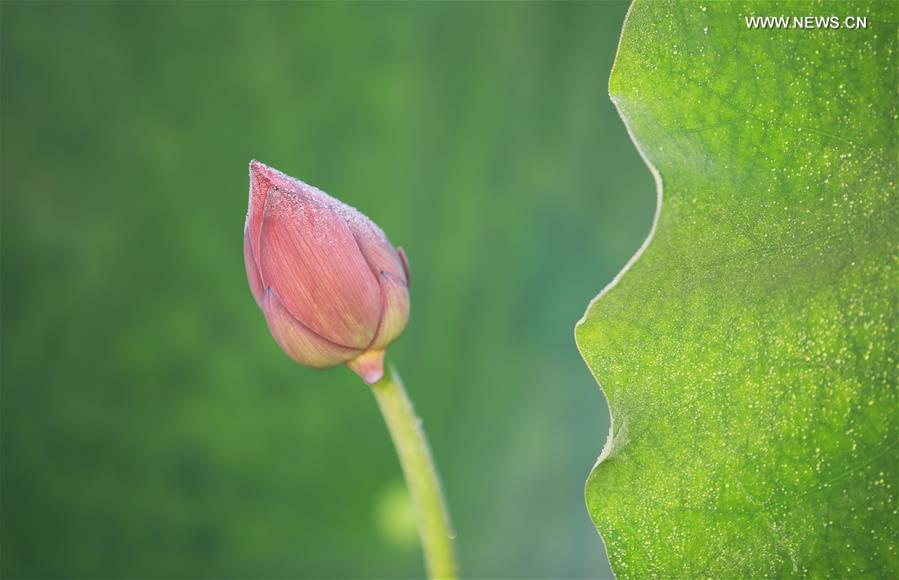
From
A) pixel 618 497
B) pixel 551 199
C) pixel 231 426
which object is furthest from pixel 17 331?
pixel 618 497

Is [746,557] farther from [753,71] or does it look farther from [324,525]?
[324,525]

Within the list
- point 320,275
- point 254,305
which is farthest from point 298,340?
point 254,305

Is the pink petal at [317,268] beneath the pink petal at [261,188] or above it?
beneath

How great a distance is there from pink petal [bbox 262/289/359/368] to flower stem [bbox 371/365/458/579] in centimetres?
3

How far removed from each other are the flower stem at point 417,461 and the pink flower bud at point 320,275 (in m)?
0.02

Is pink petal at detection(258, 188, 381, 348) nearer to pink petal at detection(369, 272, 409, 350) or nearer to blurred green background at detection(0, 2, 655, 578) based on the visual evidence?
pink petal at detection(369, 272, 409, 350)

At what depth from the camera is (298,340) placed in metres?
0.41

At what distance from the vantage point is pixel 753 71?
0.37 m

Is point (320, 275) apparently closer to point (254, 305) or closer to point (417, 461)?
point (417, 461)

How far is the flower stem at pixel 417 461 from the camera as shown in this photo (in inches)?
17.5

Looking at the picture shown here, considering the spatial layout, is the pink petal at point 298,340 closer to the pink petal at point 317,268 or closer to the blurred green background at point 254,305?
the pink petal at point 317,268

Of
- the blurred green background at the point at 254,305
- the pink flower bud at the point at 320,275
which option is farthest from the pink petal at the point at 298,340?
the blurred green background at the point at 254,305

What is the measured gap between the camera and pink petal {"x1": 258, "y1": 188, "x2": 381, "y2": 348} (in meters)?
0.40

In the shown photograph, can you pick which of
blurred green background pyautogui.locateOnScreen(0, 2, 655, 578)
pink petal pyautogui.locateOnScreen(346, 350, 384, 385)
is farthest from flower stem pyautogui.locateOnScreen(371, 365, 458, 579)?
blurred green background pyautogui.locateOnScreen(0, 2, 655, 578)
